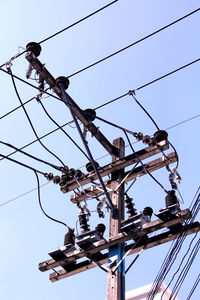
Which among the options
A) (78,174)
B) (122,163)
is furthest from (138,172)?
(78,174)

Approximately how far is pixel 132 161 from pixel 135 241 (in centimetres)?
162

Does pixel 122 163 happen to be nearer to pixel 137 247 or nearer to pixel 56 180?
pixel 56 180

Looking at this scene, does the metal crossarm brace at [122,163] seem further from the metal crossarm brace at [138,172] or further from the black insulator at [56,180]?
the black insulator at [56,180]

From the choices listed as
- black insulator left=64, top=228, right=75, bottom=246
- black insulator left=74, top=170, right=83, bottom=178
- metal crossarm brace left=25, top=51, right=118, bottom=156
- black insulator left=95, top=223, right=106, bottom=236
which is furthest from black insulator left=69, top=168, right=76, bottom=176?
black insulator left=95, top=223, right=106, bottom=236

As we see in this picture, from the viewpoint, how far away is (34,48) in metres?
7.66

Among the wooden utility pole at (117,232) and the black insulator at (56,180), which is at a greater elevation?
the black insulator at (56,180)

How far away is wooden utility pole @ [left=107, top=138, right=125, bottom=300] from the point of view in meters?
6.61

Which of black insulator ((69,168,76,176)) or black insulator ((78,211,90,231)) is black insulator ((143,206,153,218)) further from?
black insulator ((69,168,76,176))

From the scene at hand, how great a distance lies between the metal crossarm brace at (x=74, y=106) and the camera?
302 inches

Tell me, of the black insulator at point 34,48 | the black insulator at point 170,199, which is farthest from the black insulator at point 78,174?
the black insulator at point 34,48

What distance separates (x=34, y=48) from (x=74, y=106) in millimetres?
1185

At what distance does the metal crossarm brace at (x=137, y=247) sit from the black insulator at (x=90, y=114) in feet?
7.68

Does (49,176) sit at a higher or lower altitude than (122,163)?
higher

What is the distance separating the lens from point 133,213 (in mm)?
7844
